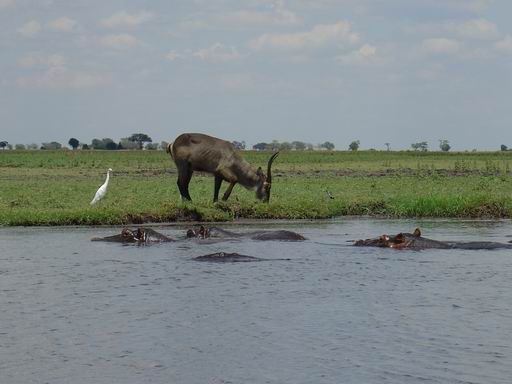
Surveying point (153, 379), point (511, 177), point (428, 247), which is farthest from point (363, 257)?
point (511, 177)

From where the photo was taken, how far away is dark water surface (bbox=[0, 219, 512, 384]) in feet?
25.1

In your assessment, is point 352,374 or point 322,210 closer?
point 352,374

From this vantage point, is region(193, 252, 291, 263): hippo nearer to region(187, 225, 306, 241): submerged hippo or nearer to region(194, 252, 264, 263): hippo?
region(194, 252, 264, 263): hippo

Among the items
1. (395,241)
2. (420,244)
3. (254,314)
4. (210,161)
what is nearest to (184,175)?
(210,161)

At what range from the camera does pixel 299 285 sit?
11.3 m

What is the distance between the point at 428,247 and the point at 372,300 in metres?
4.06

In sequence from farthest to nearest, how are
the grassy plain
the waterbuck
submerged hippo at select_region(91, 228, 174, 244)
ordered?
the waterbuck → the grassy plain → submerged hippo at select_region(91, 228, 174, 244)

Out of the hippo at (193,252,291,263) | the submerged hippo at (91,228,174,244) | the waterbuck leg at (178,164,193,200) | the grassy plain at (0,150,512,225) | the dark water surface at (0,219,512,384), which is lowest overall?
the dark water surface at (0,219,512,384)

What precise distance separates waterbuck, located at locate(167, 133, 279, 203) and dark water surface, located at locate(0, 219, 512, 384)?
4808 millimetres

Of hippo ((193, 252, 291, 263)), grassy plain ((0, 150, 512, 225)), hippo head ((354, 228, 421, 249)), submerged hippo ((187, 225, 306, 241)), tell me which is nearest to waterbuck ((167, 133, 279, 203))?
grassy plain ((0, 150, 512, 225))

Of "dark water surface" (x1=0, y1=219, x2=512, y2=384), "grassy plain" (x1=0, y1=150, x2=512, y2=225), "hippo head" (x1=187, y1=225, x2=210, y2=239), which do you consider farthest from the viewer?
"grassy plain" (x1=0, y1=150, x2=512, y2=225)

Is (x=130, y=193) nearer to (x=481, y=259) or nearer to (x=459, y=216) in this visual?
(x=459, y=216)

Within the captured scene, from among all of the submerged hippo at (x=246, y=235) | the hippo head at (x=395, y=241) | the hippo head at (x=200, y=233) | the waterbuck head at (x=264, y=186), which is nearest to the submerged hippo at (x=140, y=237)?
the hippo head at (x=200, y=233)

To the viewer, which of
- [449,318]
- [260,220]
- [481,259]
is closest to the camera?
[449,318]
